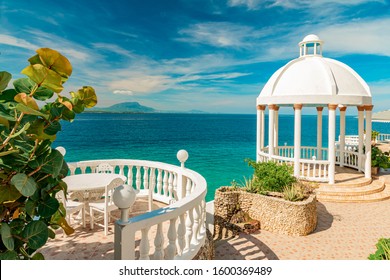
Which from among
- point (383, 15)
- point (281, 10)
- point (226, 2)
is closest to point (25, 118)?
point (226, 2)

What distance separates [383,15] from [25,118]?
4325mm

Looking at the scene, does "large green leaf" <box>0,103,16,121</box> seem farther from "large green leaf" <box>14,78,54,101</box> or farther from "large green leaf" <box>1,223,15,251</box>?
"large green leaf" <box>1,223,15,251</box>

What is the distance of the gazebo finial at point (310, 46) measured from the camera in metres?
11.3

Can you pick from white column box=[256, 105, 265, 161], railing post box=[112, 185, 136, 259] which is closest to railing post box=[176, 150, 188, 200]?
railing post box=[112, 185, 136, 259]

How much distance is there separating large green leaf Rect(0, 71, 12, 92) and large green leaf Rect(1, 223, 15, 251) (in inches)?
36.6

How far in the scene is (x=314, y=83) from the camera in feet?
34.2

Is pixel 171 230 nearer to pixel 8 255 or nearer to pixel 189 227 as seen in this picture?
pixel 189 227

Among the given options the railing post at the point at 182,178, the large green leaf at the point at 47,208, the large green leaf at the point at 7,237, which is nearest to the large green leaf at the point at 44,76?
the large green leaf at the point at 47,208

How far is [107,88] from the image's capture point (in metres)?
6.42

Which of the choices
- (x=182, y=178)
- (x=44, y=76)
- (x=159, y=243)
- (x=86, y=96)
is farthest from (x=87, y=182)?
(x=44, y=76)

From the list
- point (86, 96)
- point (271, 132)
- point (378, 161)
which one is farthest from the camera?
point (378, 161)

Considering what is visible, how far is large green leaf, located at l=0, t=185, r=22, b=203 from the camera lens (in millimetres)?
1843

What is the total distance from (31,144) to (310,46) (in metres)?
12.1
